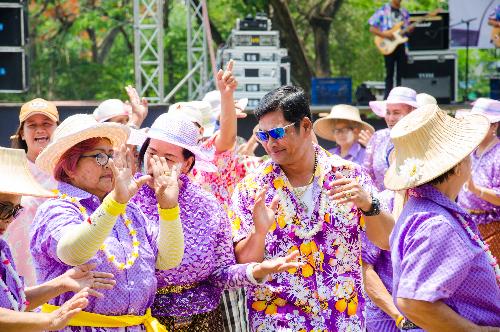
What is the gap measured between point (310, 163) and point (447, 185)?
3.91ft

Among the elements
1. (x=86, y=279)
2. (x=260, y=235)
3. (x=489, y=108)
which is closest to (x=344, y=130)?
(x=489, y=108)

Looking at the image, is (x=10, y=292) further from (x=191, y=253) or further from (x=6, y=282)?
(x=191, y=253)

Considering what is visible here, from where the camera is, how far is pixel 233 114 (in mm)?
6414

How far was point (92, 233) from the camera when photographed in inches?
166

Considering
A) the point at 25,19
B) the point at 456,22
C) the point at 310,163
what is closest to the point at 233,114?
the point at 310,163

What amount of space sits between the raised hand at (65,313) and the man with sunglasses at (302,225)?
109 cm

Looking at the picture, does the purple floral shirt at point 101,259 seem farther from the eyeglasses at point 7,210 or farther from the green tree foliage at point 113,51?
the green tree foliage at point 113,51

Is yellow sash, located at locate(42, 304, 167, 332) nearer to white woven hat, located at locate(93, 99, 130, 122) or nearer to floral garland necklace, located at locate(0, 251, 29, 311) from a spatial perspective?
floral garland necklace, located at locate(0, 251, 29, 311)

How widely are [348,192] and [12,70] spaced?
30.5 ft

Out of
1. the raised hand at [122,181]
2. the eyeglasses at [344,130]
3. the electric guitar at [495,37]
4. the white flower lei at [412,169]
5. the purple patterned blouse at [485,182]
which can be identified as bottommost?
the purple patterned blouse at [485,182]

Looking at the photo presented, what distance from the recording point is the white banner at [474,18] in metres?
16.0

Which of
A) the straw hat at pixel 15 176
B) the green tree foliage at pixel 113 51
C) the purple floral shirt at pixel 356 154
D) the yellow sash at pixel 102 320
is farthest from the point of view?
the green tree foliage at pixel 113 51

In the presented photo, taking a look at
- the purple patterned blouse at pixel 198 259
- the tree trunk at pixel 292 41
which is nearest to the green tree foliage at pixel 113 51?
the tree trunk at pixel 292 41

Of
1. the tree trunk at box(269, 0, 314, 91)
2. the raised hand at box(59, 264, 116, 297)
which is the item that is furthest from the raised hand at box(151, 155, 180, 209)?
the tree trunk at box(269, 0, 314, 91)
